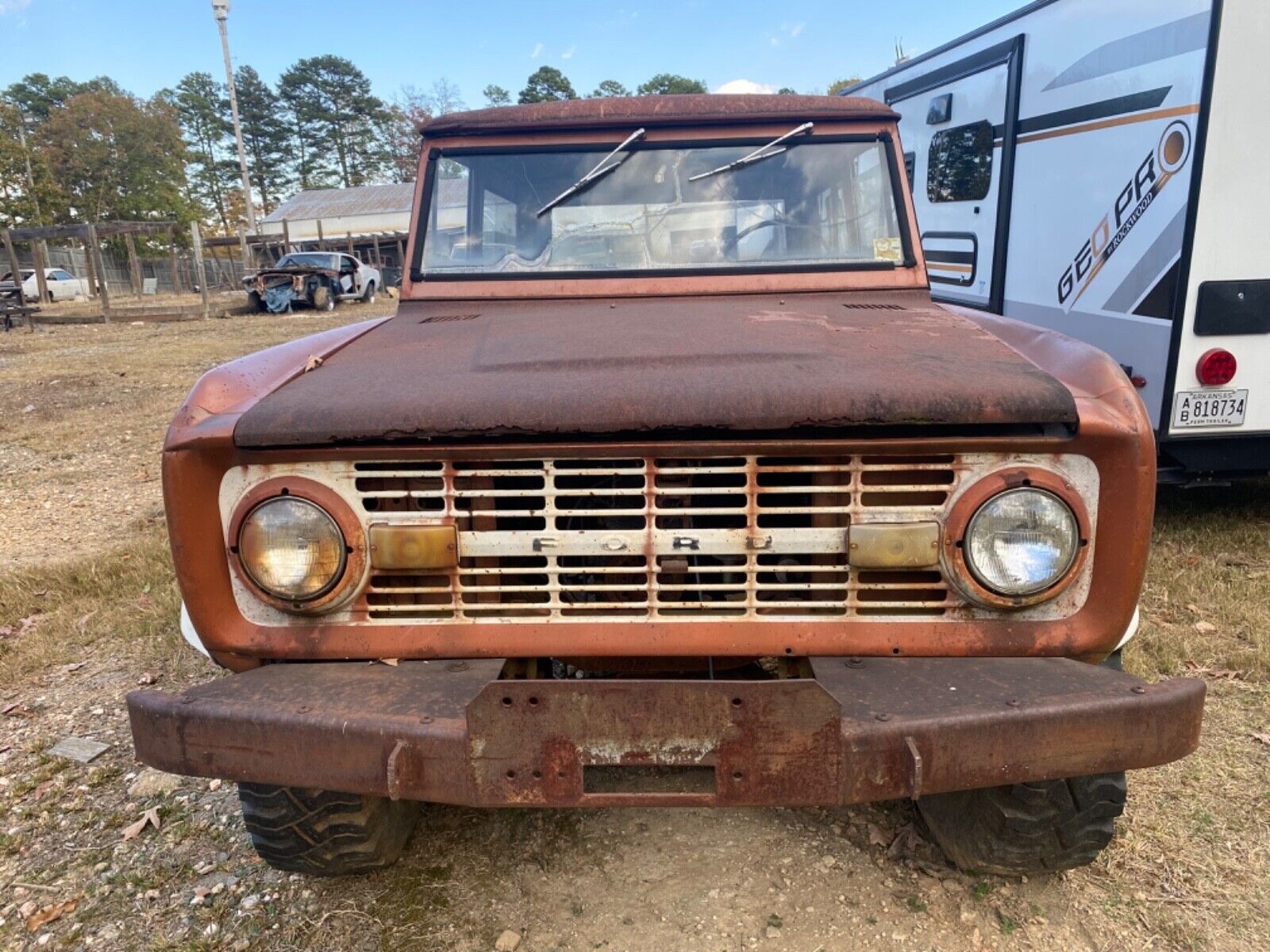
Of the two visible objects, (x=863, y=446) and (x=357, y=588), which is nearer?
(x=863, y=446)

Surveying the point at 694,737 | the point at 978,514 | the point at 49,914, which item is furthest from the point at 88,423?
the point at 978,514

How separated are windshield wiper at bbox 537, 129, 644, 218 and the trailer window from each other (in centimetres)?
401

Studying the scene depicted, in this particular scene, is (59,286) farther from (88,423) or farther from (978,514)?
(978,514)

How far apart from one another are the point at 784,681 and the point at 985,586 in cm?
56

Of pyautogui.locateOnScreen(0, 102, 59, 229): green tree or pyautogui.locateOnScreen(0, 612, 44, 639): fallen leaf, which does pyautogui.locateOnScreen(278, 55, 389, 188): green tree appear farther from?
pyautogui.locateOnScreen(0, 612, 44, 639): fallen leaf

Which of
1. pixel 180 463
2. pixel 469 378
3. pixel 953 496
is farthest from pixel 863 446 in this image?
pixel 180 463

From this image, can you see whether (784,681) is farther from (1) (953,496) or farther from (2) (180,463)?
(2) (180,463)

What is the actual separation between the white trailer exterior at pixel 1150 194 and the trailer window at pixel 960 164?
59 millimetres

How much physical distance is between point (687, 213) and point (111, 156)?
45.8m

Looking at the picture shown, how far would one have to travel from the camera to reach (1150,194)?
4.54m

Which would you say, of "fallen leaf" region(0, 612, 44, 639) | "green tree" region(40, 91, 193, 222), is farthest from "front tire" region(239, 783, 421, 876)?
"green tree" region(40, 91, 193, 222)

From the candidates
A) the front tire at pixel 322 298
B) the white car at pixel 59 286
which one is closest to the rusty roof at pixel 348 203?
the white car at pixel 59 286

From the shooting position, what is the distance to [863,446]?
1853 millimetres

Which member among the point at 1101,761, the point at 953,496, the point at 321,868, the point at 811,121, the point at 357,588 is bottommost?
the point at 321,868
